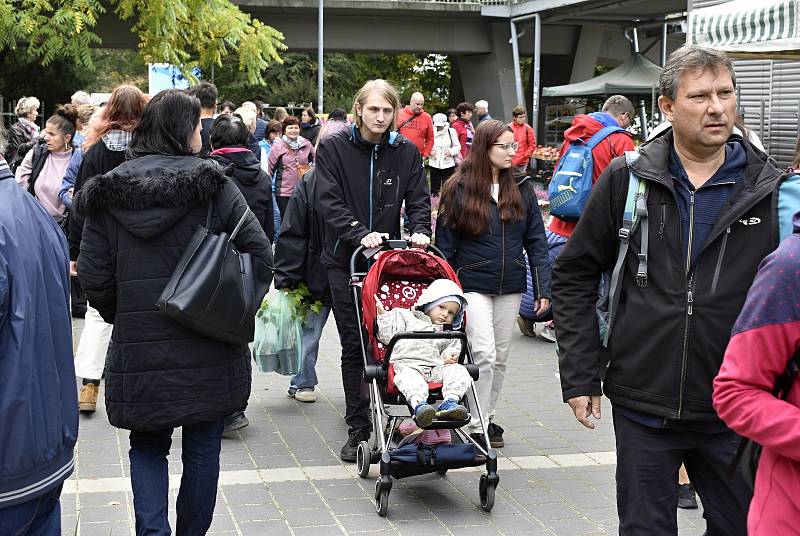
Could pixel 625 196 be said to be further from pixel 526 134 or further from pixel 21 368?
pixel 526 134

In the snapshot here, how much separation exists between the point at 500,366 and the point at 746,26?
386cm

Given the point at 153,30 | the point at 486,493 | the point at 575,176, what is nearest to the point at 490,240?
the point at 486,493

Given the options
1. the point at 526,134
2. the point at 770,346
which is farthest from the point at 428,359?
the point at 526,134

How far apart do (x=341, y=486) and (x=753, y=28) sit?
5.15 metres

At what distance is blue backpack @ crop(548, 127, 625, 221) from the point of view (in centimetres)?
866

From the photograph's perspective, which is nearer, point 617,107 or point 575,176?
point 575,176

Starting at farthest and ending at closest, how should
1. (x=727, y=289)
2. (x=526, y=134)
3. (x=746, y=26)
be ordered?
(x=526, y=134) → (x=746, y=26) → (x=727, y=289)

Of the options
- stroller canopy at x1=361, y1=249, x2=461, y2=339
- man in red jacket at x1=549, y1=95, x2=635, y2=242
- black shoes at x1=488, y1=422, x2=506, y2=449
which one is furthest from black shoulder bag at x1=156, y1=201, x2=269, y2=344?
man in red jacket at x1=549, y1=95, x2=635, y2=242

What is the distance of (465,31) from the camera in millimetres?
38812

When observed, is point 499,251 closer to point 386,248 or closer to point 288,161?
point 386,248

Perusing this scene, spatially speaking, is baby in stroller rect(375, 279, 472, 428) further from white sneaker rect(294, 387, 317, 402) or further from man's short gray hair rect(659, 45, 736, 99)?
man's short gray hair rect(659, 45, 736, 99)

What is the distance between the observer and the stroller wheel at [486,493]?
18.8ft

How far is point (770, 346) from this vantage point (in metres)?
2.75

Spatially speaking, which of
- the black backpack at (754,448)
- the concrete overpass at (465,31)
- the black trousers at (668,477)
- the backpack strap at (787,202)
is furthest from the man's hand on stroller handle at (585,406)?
the concrete overpass at (465,31)
